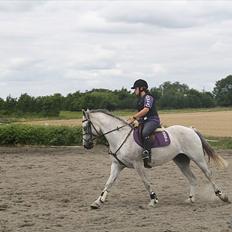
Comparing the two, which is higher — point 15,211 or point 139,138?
point 139,138

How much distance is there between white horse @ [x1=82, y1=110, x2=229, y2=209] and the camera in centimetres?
1034

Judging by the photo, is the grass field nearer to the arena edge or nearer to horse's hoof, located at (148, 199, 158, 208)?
the arena edge

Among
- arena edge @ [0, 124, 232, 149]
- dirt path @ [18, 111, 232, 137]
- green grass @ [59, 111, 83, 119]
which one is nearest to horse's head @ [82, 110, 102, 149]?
arena edge @ [0, 124, 232, 149]

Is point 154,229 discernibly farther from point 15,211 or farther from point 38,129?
point 38,129

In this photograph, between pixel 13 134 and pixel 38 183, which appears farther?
pixel 13 134

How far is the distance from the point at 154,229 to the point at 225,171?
8935 millimetres

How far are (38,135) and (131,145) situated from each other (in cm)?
1749

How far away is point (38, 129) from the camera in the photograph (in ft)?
90.0

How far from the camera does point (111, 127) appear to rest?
1064 cm

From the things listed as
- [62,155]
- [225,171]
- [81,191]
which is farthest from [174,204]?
[62,155]

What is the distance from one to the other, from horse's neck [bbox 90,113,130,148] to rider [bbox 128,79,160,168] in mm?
254

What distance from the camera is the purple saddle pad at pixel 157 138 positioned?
34.0ft

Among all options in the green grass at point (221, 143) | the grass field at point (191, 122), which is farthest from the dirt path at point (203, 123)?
the green grass at point (221, 143)

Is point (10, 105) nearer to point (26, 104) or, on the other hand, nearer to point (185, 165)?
point (26, 104)
